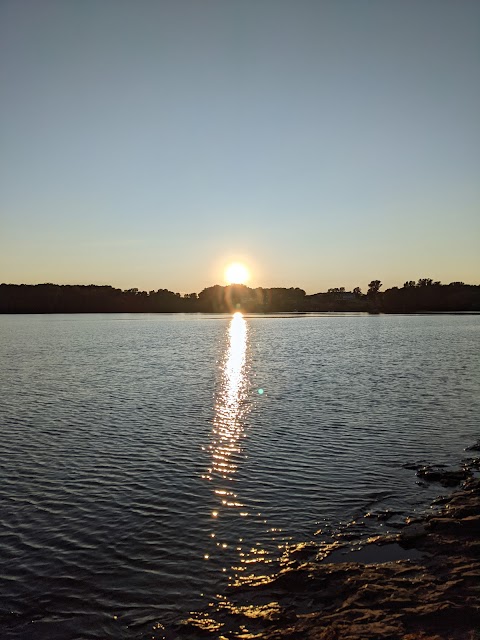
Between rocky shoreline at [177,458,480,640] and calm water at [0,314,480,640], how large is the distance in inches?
37.7

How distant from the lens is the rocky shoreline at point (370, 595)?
33.4ft

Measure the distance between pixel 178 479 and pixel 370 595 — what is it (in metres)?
11.0

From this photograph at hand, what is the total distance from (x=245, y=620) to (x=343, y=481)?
9.95 metres

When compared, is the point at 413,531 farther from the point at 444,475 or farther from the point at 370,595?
the point at 444,475

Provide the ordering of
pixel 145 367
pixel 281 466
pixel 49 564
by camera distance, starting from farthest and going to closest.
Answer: pixel 145 367, pixel 281 466, pixel 49 564

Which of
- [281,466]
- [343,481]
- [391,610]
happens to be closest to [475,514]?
[343,481]

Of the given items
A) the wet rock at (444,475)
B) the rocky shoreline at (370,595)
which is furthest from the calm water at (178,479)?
the rocky shoreline at (370,595)

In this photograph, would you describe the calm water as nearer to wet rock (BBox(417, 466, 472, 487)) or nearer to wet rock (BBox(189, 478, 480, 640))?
wet rock (BBox(417, 466, 472, 487))

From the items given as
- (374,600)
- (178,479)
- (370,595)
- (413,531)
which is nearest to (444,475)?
(413,531)

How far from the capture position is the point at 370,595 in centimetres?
1137

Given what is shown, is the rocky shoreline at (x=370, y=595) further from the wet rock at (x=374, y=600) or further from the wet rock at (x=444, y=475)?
the wet rock at (x=444, y=475)

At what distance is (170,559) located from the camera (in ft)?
45.9

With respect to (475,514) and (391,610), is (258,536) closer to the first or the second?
(391,610)

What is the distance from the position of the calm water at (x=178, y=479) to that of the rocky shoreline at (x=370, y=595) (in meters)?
0.96
